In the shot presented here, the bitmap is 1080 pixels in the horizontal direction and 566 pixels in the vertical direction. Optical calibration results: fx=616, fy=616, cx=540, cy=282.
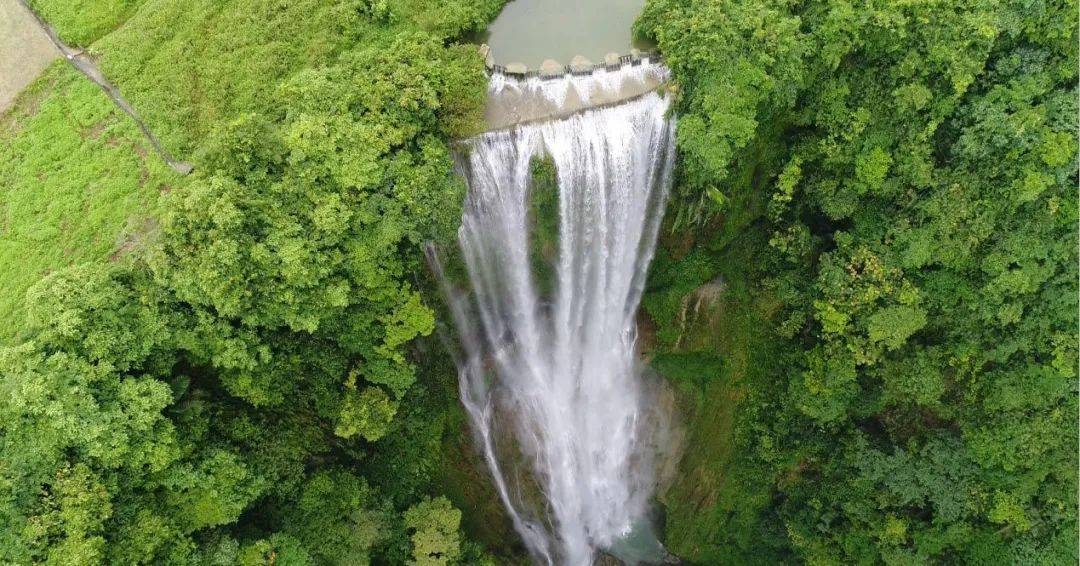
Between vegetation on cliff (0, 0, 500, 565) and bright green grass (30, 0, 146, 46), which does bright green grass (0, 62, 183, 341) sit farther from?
bright green grass (30, 0, 146, 46)

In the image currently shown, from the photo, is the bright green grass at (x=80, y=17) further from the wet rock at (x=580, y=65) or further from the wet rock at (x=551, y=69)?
the wet rock at (x=580, y=65)

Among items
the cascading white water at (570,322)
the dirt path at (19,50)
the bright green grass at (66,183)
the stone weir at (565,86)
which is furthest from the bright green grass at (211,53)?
the cascading white water at (570,322)

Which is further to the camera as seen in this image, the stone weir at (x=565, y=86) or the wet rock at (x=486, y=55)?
the wet rock at (x=486, y=55)

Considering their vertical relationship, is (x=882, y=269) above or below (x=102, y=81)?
below

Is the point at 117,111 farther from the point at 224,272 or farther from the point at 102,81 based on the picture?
the point at 224,272

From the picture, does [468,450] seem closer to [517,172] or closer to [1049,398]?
[517,172]

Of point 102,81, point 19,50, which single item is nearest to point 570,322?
point 102,81

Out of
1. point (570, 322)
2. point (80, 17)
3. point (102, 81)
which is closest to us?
point (102, 81)
